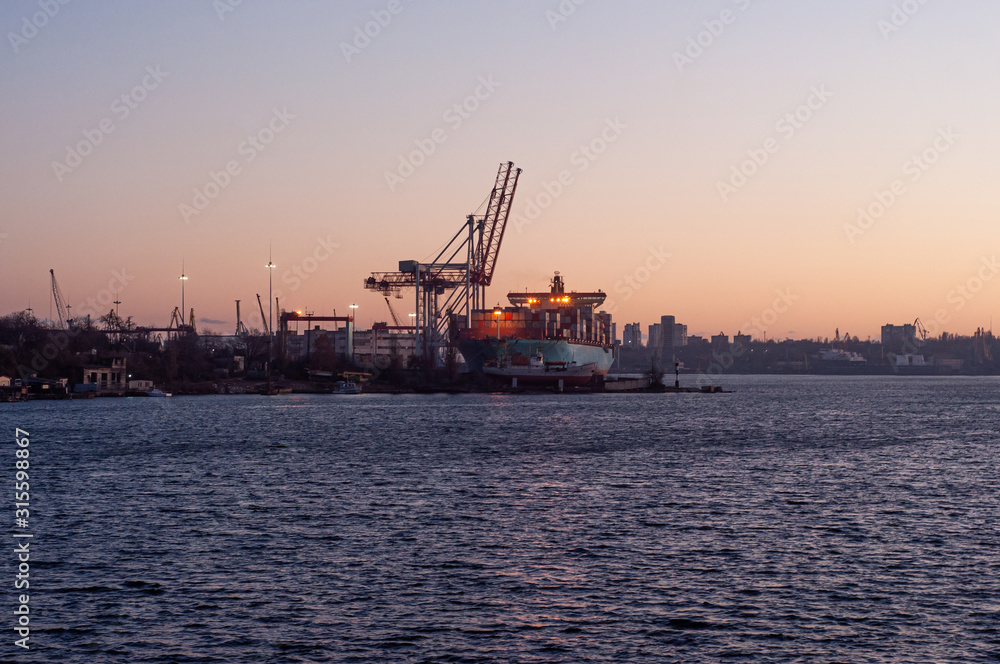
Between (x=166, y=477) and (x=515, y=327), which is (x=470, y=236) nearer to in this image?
(x=515, y=327)

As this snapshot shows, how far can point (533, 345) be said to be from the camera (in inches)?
5802

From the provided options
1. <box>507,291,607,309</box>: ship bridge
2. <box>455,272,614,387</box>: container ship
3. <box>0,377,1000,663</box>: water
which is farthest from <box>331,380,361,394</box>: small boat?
<box>0,377,1000,663</box>: water

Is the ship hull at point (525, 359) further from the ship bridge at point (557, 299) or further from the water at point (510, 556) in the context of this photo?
the water at point (510, 556)

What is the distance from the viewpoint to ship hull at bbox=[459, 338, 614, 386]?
478 feet

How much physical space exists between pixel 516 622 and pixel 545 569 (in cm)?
461

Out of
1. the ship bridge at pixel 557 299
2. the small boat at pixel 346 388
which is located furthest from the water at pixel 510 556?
the ship bridge at pixel 557 299

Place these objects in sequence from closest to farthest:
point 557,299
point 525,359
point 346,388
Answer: point 525,359, point 346,388, point 557,299

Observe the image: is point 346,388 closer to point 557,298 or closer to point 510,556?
point 557,298

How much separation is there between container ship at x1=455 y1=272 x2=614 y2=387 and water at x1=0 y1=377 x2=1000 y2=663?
298 feet

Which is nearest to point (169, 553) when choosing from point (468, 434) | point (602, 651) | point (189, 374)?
point (602, 651)

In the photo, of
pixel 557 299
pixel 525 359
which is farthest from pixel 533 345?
pixel 557 299

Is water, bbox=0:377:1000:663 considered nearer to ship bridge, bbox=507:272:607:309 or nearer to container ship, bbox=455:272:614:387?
container ship, bbox=455:272:614:387

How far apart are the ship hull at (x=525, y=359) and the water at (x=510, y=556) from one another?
90550 mm

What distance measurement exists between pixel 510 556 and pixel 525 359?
12114 cm
